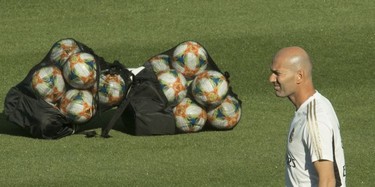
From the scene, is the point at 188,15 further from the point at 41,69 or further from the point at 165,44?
the point at 41,69

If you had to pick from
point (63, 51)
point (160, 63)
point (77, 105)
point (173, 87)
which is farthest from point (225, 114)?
point (63, 51)

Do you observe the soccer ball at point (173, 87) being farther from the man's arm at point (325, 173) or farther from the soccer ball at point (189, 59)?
the man's arm at point (325, 173)

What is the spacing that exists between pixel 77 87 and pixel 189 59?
1.67 m

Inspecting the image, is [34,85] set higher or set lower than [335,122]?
lower

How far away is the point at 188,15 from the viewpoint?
70.1ft

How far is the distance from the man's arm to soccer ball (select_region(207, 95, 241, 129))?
26.4 ft

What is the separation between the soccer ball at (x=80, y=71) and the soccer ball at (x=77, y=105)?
0.11 m

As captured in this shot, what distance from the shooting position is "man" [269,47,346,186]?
7250mm

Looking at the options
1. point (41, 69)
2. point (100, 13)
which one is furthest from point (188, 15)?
point (41, 69)

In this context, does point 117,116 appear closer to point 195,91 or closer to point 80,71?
point 80,71

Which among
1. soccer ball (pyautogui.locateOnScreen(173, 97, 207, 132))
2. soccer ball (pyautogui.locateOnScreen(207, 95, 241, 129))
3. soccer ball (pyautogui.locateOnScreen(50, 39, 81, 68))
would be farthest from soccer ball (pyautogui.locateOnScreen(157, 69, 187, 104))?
soccer ball (pyautogui.locateOnScreen(50, 39, 81, 68))

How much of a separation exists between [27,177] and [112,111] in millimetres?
3746

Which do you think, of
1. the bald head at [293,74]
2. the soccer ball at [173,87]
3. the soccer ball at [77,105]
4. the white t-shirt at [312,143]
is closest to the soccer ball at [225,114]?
the soccer ball at [173,87]

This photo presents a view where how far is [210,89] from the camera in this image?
49.3ft
